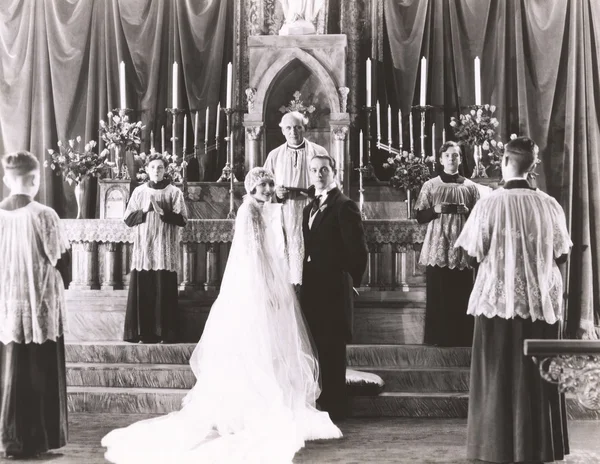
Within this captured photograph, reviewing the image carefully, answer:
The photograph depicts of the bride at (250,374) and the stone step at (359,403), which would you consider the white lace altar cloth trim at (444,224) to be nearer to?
the stone step at (359,403)

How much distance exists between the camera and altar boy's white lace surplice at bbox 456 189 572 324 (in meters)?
4.04

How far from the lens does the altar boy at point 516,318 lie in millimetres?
4004

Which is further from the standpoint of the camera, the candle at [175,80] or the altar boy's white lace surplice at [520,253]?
the candle at [175,80]

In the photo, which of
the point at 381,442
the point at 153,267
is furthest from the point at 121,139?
the point at 381,442

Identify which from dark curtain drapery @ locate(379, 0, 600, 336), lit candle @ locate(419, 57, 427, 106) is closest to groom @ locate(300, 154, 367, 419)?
lit candle @ locate(419, 57, 427, 106)

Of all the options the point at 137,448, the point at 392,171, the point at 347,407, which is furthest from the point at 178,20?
the point at 137,448

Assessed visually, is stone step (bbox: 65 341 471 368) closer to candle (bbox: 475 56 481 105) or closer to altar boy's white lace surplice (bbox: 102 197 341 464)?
altar boy's white lace surplice (bbox: 102 197 341 464)

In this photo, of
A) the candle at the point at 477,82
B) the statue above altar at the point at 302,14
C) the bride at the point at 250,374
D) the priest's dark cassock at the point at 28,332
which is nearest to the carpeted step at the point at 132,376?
the bride at the point at 250,374

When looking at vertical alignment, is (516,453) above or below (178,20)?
below

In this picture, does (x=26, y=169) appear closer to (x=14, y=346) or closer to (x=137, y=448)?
(x=14, y=346)

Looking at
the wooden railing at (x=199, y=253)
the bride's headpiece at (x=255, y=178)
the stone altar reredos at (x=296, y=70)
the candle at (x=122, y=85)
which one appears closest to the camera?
the bride's headpiece at (x=255, y=178)

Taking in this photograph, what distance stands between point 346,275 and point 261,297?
2.28 ft

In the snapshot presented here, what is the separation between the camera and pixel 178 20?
815 centimetres

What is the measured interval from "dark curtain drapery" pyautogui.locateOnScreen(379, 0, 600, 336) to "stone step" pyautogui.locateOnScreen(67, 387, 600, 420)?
2664 millimetres
